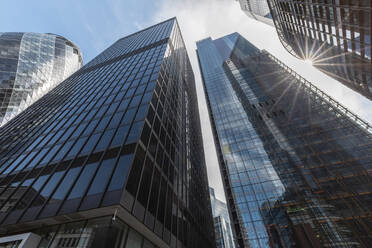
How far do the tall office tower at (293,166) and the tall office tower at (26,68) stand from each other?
60423 mm

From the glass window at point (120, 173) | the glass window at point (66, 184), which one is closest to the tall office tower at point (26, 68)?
the glass window at point (66, 184)

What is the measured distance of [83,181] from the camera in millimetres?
11117

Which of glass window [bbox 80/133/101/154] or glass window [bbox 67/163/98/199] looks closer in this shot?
glass window [bbox 67/163/98/199]

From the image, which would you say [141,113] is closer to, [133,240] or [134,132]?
[134,132]

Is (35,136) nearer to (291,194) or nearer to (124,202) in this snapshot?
(124,202)

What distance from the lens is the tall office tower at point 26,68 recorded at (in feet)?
152

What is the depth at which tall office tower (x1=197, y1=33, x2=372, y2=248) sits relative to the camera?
69.1 ft

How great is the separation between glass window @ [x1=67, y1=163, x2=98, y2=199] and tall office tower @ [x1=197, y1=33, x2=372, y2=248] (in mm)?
25042

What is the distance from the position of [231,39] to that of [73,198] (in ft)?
372

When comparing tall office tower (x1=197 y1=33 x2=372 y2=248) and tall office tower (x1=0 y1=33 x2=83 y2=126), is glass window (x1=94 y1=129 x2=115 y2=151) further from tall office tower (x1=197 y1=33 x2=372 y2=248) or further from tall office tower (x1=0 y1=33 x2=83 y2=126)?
tall office tower (x1=0 y1=33 x2=83 y2=126)

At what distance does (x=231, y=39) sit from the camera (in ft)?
331

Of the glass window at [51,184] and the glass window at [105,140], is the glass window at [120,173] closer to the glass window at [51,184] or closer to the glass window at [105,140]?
the glass window at [105,140]

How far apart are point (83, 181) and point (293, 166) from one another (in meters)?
34.2

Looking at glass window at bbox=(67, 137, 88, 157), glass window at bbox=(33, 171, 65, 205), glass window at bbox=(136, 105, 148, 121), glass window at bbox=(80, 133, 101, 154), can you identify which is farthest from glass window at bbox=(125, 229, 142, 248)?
glass window at bbox=(136, 105, 148, 121)
